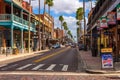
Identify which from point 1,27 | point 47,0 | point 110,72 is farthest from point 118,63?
point 47,0

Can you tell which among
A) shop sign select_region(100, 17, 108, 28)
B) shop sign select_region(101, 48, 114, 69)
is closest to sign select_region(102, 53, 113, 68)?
shop sign select_region(101, 48, 114, 69)

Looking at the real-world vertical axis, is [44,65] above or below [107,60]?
below

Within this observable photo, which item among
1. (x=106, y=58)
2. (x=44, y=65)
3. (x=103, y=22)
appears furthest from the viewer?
(x=103, y=22)

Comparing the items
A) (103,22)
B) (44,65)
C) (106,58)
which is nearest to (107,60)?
(106,58)

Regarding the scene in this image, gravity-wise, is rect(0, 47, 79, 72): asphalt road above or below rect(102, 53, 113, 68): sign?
below

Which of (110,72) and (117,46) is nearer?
(110,72)

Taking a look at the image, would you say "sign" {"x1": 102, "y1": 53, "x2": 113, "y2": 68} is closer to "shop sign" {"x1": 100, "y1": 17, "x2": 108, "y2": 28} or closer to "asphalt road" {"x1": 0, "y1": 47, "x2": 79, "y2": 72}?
"asphalt road" {"x1": 0, "y1": 47, "x2": 79, "y2": 72}

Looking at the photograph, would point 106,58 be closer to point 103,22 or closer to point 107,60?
point 107,60

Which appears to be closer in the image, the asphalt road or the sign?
the sign

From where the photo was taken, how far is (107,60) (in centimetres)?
2092

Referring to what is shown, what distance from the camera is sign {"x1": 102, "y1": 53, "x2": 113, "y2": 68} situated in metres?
20.8

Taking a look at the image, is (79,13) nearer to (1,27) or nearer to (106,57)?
(1,27)

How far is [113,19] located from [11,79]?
11.5 m

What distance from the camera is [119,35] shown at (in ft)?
106
